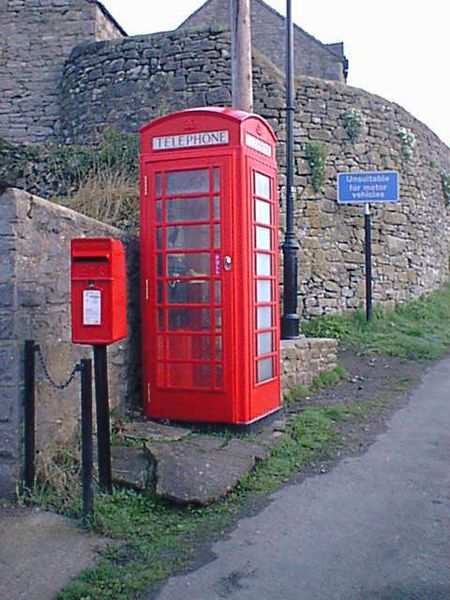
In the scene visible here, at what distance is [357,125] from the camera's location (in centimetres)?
1395

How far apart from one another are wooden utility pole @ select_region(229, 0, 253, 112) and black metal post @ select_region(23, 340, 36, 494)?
519 centimetres

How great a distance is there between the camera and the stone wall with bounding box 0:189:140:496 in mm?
5098

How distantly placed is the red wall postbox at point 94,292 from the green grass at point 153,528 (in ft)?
3.61

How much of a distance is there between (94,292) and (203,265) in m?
1.85

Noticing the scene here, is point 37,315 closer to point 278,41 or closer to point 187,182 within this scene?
point 187,182

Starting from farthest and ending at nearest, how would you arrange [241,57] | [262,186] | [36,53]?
[36,53] < [241,57] < [262,186]

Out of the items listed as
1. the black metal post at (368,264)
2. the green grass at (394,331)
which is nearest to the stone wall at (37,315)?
the green grass at (394,331)

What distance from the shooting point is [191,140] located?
680 cm

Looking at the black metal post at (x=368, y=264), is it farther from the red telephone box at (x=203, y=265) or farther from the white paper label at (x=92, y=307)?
the white paper label at (x=92, y=307)

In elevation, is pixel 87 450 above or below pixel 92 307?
below

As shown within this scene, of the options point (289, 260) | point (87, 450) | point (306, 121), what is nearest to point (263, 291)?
point (87, 450)

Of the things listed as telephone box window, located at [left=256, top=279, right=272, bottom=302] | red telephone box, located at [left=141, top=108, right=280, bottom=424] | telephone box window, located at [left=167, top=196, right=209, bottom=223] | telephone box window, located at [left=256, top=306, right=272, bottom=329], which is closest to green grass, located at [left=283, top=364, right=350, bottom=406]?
telephone box window, located at [left=256, top=306, right=272, bottom=329]

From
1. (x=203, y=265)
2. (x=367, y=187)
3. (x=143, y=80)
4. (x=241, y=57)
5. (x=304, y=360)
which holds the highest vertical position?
(x=143, y=80)

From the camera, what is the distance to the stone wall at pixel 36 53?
15.8 meters
